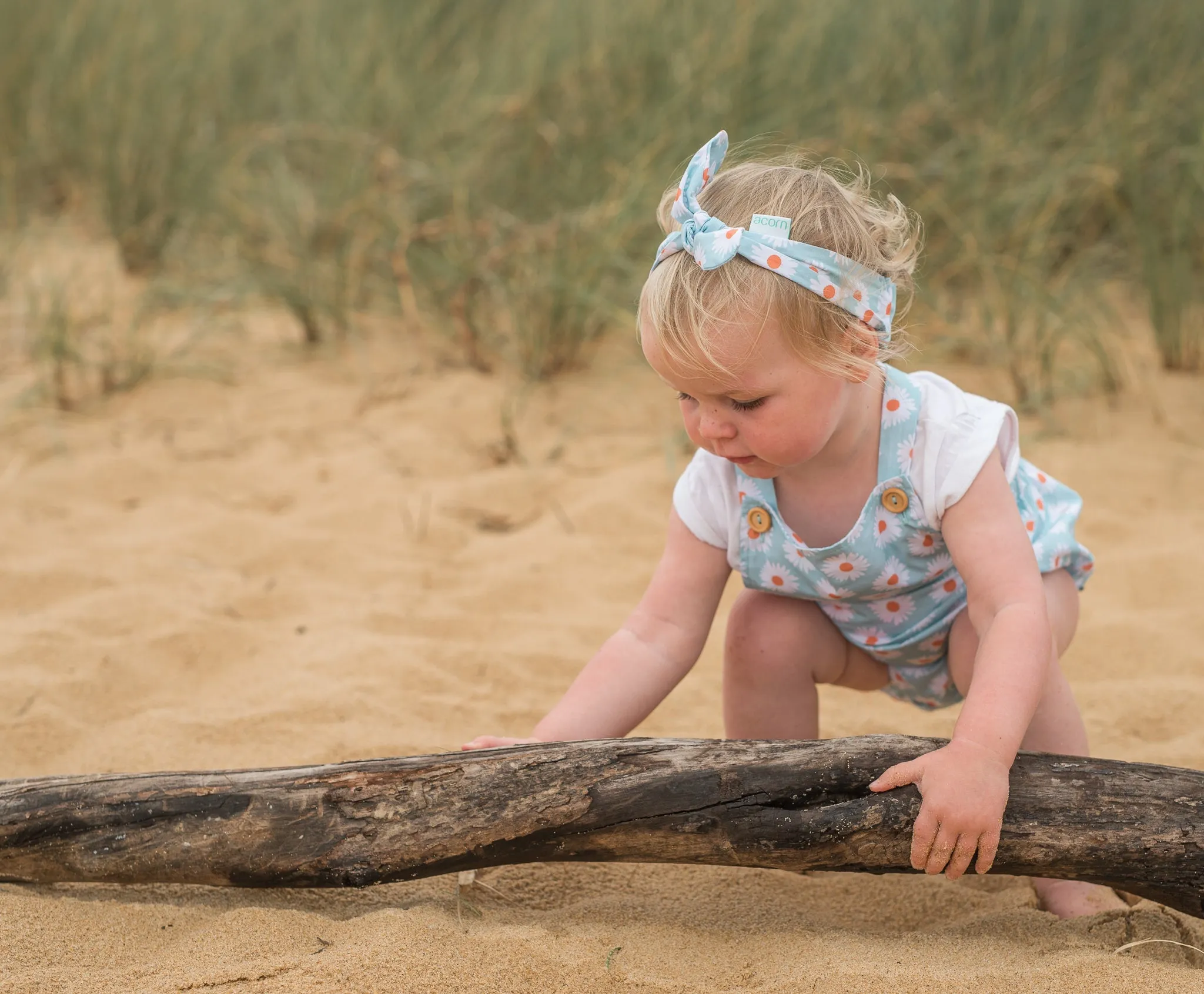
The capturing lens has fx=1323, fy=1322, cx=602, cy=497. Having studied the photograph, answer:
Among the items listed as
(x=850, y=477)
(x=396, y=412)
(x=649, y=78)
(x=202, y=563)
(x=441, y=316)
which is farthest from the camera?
(x=649, y=78)

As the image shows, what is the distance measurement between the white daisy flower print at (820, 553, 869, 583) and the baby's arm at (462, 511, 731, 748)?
0.57 feet

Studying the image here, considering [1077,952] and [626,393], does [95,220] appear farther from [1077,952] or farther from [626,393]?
[1077,952]

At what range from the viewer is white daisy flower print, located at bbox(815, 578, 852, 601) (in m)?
1.98

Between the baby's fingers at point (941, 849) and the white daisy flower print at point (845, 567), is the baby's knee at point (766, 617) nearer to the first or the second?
the white daisy flower print at point (845, 567)

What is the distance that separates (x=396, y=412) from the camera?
391cm

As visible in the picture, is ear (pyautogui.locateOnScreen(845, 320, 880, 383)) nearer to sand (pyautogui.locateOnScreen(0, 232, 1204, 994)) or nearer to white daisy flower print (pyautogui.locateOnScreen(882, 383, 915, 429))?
white daisy flower print (pyautogui.locateOnScreen(882, 383, 915, 429))

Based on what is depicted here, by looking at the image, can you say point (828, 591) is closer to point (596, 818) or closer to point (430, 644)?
point (596, 818)

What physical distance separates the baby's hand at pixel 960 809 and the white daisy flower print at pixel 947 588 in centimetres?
45

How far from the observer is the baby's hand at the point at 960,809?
1.57 m

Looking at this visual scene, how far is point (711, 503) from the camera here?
6.61 feet

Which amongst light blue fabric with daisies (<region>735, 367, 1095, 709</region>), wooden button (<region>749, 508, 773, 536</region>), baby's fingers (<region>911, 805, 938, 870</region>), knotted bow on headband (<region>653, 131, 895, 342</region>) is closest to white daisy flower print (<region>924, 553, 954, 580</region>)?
light blue fabric with daisies (<region>735, 367, 1095, 709</region>)

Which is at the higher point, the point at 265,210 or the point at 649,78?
the point at 649,78

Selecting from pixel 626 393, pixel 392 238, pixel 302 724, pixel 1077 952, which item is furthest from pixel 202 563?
pixel 1077 952

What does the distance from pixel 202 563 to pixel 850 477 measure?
5.55 ft
